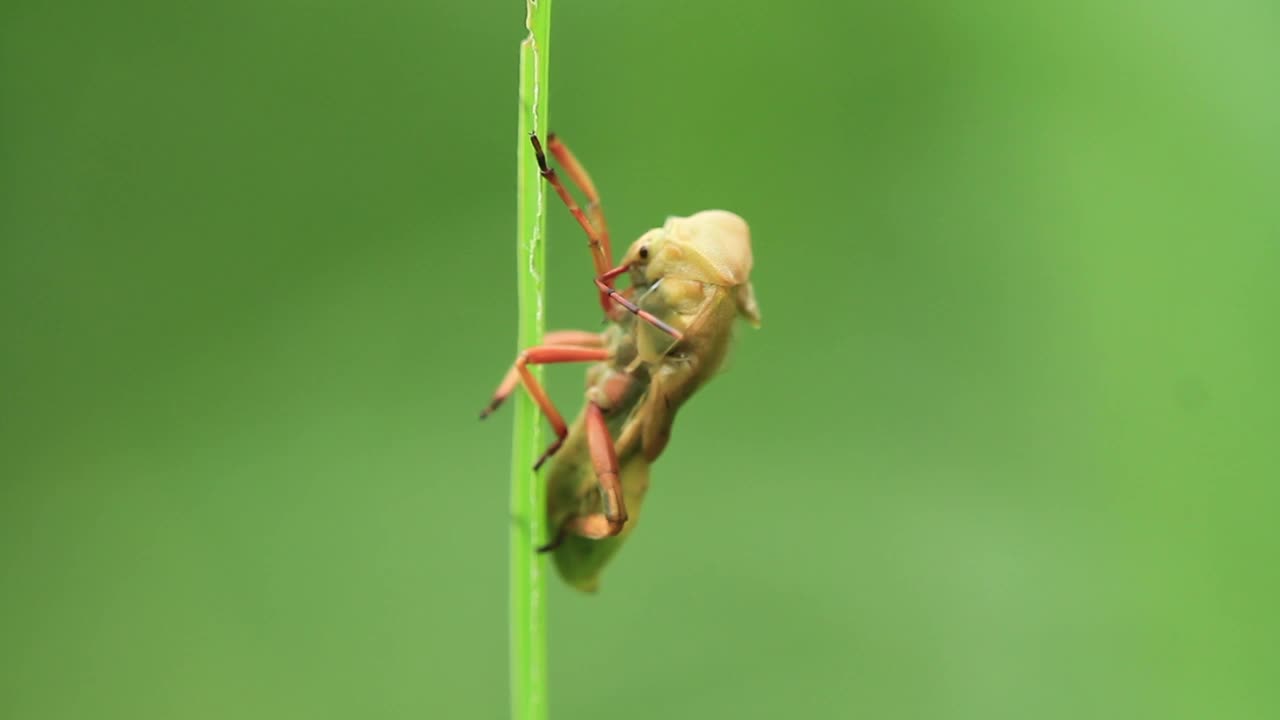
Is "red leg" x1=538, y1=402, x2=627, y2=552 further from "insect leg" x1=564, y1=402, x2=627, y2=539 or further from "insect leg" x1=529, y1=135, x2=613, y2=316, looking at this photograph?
"insect leg" x1=529, y1=135, x2=613, y2=316

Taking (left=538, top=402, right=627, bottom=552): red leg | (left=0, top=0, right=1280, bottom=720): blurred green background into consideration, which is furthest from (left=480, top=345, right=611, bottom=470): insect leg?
(left=0, top=0, right=1280, bottom=720): blurred green background

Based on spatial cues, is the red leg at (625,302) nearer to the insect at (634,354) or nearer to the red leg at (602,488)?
the insect at (634,354)

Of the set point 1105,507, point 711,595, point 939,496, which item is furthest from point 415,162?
point 1105,507

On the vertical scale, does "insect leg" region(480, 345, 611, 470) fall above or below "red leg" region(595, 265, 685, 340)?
below

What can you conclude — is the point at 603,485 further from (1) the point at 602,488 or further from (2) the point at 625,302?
(2) the point at 625,302

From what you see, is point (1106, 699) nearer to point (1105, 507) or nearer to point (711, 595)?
point (1105, 507)

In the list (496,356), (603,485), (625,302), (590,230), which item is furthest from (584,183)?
(496,356)
